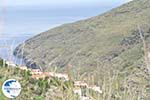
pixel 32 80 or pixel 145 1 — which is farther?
pixel 145 1

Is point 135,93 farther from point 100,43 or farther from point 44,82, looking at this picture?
point 100,43

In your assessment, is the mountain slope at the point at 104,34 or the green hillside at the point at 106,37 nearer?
the green hillside at the point at 106,37

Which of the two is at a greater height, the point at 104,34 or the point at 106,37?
the point at 104,34

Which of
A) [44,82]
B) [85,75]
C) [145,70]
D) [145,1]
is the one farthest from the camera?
[145,1]

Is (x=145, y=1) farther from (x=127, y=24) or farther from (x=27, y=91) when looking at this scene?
(x=27, y=91)

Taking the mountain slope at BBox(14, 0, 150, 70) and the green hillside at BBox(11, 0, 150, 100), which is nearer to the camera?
the green hillside at BBox(11, 0, 150, 100)

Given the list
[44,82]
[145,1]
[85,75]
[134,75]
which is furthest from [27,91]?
[145,1]

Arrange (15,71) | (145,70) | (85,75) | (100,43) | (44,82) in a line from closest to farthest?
(145,70) → (85,75) → (44,82) → (15,71) → (100,43)

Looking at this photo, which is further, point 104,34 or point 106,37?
point 104,34

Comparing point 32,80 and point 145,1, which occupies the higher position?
point 145,1
